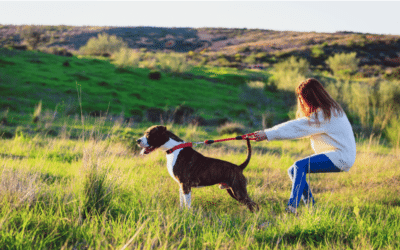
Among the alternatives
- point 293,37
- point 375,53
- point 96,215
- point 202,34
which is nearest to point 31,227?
point 96,215

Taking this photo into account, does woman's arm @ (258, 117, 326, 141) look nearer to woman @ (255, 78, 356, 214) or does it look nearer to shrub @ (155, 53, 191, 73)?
woman @ (255, 78, 356, 214)

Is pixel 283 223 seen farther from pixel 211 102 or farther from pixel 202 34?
pixel 202 34

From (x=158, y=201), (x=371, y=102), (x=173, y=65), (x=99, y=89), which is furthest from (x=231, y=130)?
(x=173, y=65)

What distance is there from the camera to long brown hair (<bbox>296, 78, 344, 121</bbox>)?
397cm

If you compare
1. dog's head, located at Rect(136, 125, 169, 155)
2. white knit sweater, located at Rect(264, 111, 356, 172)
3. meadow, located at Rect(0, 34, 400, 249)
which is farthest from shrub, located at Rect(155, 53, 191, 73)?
white knit sweater, located at Rect(264, 111, 356, 172)

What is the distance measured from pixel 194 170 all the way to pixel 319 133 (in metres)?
1.80

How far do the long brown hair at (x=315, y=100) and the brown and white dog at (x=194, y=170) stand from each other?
1056mm

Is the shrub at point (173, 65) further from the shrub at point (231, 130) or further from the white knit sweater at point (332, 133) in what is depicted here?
the white knit sweater at point (332, 133)

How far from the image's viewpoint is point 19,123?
14.9m

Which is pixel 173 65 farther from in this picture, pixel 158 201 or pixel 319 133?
pixel 158 201

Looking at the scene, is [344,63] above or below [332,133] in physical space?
above

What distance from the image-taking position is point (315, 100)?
404 cm

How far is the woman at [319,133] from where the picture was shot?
393 cm

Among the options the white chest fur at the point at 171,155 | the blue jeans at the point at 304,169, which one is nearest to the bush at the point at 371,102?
the blue jeans at the point at 304,169
